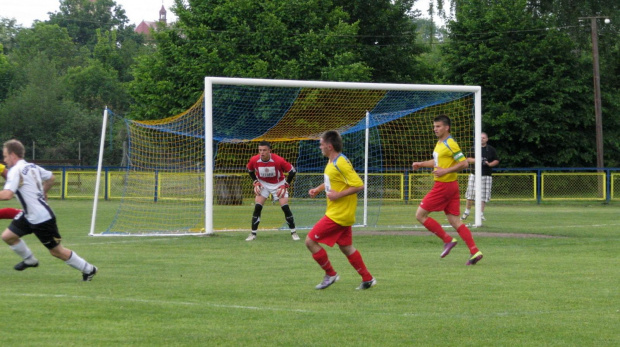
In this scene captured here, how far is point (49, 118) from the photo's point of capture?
6306 cm

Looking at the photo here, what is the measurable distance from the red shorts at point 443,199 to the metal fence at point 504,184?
18.2m

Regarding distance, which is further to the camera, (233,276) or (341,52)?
(341,52)

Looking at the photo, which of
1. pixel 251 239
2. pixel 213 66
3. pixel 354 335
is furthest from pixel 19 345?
pixel 213 66

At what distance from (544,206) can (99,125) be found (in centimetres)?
4044

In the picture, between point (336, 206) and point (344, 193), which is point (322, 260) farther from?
point (344, 193)

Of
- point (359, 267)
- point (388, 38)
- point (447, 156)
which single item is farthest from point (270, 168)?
point (388, 38)

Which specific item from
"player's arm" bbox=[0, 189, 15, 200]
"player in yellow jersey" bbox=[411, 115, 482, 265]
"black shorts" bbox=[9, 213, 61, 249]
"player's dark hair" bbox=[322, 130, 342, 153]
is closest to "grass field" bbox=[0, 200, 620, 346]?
"black shorts" bbox=[9, 213, 61, 249]

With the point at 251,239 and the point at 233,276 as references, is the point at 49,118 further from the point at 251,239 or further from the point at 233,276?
the point at 233,276

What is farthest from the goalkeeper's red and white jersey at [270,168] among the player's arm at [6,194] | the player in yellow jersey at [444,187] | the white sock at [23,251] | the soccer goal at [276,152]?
the player's arm at [6,194]

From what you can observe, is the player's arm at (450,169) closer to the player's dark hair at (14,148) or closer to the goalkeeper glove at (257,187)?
the goalkeeper glove at (257,187)

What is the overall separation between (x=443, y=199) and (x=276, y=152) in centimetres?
1827

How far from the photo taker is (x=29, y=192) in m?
9.43

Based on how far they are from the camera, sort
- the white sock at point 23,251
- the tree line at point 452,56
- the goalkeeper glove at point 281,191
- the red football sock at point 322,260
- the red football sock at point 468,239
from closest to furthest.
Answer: the red football sock at point 322,260, the white sock at point 23,251, the red football sock at point 468,239, the goalkeeper glove at point 281,191, the tree line at point 452,56

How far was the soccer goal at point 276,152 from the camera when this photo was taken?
22234 mm
